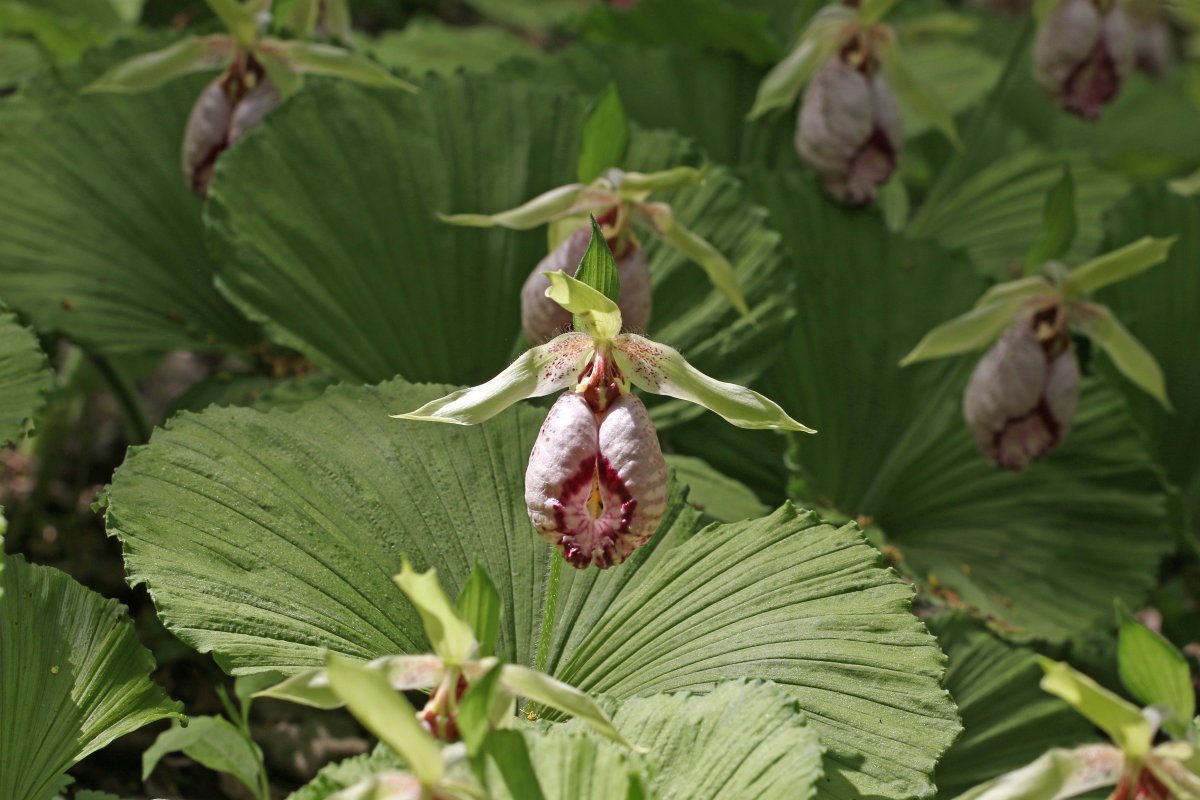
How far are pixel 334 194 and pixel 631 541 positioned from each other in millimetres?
651

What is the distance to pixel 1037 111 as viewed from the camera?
243cm

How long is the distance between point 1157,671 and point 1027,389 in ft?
Answer: 2.16

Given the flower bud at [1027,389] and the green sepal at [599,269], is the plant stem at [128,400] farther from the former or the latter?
the flower bud at [1027,389]

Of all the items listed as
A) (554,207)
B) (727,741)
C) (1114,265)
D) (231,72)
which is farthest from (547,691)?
(231,72)

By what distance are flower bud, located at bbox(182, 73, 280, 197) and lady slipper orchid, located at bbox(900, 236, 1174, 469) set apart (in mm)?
754

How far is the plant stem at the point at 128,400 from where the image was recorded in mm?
1387

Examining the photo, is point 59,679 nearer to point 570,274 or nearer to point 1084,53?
point 570,274

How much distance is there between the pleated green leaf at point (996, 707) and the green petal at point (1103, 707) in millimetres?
550

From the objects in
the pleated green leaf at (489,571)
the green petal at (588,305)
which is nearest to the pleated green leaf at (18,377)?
the pleated green leaf at (489,571)

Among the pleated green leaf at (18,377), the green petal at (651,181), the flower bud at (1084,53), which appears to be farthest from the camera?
the flower bud at (1084,53)

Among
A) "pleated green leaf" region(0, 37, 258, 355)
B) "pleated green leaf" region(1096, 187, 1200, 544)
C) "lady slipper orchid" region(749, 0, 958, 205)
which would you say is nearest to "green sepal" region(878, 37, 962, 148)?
"lady slipper orchid" region(749, 0, 958, 205)

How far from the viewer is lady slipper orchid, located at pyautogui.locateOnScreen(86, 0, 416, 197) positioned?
4.15ft

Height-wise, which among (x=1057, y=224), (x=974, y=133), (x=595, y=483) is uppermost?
(x=974, y=133)

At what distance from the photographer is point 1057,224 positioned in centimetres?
119
